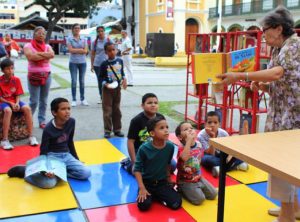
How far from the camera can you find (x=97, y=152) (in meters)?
5.36

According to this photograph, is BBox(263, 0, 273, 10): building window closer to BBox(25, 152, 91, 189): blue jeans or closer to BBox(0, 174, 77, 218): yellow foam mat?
BBox(25, 152, 91, 189): blue jeans

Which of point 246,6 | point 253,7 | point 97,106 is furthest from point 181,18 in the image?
point 97,106

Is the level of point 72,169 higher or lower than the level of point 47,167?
lower

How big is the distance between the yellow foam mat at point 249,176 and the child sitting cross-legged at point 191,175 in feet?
2.14

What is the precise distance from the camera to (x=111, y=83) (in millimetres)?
5832

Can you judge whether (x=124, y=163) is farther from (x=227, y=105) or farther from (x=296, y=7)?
(x=296, y=7)

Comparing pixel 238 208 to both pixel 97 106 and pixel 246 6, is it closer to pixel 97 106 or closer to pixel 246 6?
pixel 97 106

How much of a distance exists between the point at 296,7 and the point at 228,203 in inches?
1064

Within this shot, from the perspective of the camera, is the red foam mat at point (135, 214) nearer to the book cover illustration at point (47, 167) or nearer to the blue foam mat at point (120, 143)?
the book cover illustration at point (47, 167)

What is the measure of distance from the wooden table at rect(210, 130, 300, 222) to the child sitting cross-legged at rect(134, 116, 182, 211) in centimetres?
84

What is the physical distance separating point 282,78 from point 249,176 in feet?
5.80

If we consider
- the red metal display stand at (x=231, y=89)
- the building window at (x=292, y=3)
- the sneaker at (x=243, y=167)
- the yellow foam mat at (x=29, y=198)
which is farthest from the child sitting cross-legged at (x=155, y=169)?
the building window at (x=292, y=3)

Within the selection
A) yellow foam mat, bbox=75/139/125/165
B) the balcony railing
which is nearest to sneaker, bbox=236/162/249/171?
yellow foam mat, bbox=75/139/125/165

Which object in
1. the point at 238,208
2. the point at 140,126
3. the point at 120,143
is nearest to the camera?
the point at 238,208
